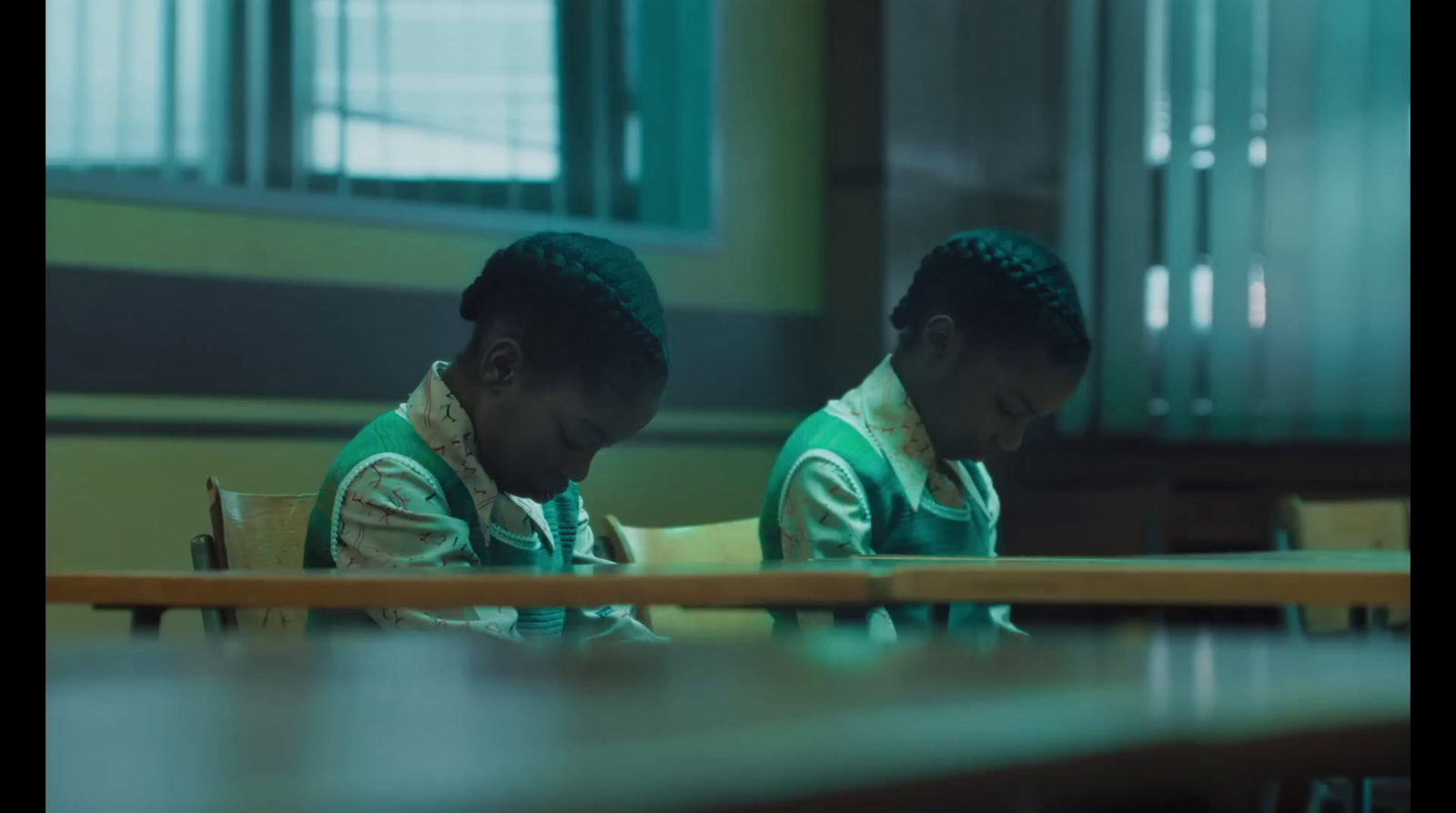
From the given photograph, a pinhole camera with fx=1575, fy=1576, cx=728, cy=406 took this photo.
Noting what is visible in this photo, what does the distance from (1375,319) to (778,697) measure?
12.7 feet

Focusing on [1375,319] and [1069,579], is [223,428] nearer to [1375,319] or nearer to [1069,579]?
[1069,579]

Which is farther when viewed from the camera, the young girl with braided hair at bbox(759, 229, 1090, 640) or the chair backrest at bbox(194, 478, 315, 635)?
the young girl with braided hair at bbox(759, 229, 1090, 640)

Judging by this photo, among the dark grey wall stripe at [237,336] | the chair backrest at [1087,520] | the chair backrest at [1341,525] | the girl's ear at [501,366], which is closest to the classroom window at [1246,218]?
the chair backrest at [1087,520]

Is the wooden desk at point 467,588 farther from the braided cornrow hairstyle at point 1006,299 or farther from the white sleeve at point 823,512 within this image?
the braided cornrow hairstyle at point 1006,299

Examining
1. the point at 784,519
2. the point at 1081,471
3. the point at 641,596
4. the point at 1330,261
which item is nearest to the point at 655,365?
A: the point at 784,519

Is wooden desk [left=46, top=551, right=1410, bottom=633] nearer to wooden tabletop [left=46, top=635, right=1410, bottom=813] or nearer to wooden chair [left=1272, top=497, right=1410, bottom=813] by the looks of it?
wooden tabletop [left=46, top=635, right=1410, bottom=813]

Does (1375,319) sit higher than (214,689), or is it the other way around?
(1375,319)

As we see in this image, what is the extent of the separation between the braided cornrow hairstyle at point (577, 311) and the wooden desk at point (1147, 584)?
0.63 meters

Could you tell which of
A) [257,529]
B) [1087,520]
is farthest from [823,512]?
[1087,520]

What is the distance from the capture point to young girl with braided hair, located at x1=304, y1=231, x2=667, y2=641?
1.57 metres

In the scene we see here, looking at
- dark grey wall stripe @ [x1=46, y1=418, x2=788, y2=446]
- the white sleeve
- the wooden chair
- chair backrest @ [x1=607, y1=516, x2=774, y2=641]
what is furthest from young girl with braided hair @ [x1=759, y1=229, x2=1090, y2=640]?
dark grey wall stripe @ [x1=46, y1=418, x2=788, y2=446]

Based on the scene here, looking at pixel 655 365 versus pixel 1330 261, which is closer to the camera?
pixel 655 365

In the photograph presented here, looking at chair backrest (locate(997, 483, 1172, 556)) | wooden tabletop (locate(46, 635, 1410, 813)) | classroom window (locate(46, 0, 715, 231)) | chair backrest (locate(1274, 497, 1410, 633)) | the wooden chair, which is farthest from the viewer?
chair backrest (locate(997, 483, 1172, 556))

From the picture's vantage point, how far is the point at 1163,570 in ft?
4.00
